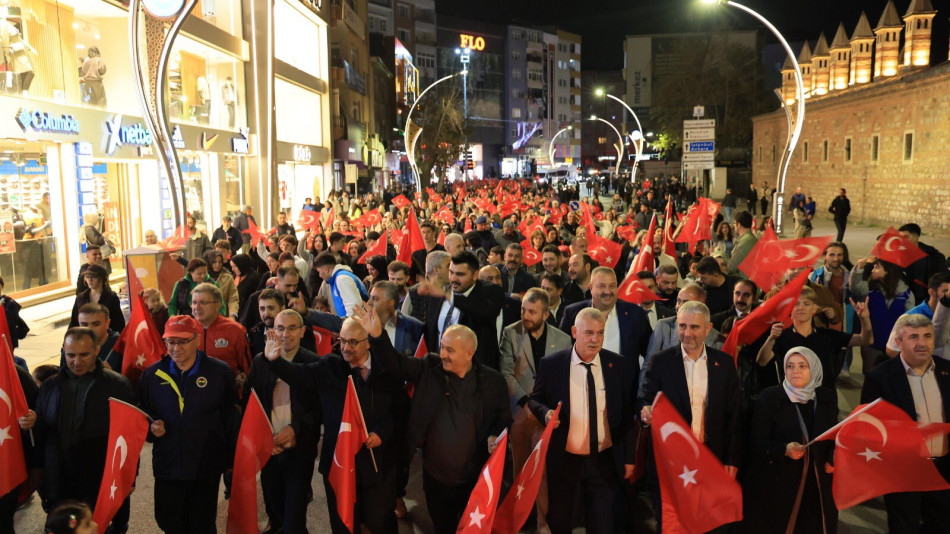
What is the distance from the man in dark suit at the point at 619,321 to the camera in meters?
6.37

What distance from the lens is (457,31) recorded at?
381 ft

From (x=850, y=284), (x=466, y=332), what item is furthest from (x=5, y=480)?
(x=850, y=284)

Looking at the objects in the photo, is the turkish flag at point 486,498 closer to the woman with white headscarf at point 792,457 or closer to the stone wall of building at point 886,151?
the woman with white headscarf at point 792,457

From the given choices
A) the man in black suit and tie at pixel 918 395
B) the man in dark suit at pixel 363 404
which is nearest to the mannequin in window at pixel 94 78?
the man in dark suit at pixel 363 404

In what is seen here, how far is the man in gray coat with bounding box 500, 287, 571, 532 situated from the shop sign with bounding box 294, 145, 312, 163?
29.0m

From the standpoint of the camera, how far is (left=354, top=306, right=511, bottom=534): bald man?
16.6 ft

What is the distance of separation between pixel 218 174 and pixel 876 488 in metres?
24.0

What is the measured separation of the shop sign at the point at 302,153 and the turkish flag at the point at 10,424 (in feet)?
96.6

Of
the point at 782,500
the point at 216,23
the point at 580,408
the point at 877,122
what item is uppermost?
the point at 216,23

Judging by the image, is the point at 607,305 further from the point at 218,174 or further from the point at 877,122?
the point at 877,122

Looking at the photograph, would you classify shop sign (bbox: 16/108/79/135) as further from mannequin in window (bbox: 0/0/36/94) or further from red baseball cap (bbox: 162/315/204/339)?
red baseball cap (bbox: 162/315/204/339)

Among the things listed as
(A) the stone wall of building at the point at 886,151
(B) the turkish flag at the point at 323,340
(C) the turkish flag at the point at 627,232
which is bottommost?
(B) the turkish flag at the point at 323,340

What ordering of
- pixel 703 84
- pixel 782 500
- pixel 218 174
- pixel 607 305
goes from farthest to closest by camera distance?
pixel 703 84 < pixel 218 174 < pixel 607 305 < pixel 782 500

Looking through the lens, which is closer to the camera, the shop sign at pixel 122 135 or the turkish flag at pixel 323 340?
the turkish flag at pixel 323 340
